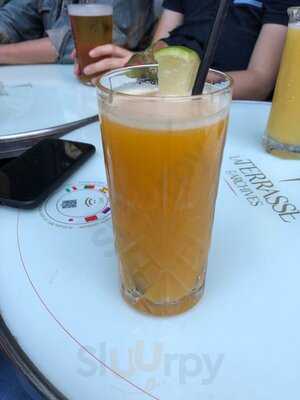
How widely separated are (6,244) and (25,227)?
49 millimetres

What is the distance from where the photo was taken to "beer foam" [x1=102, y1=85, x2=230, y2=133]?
35 cm

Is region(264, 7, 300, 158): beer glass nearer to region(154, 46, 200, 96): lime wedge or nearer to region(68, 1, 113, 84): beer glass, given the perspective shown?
region(154, 46, 200, 96): lime wedge

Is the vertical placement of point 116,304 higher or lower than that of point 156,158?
lower

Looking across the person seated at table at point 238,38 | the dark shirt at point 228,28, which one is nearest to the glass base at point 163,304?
the person seated at table at point 238,38

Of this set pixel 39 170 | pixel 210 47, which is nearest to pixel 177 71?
pixel 210 47

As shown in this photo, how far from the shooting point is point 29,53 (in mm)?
1562

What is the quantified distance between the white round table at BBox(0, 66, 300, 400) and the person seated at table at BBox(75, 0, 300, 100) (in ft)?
2.34

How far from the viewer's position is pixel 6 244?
55 centimetres

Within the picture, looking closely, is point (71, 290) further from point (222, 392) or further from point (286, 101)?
point (286, 101)

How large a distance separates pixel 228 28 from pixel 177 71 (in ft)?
4.30

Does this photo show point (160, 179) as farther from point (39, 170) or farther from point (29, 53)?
point (29, 53)

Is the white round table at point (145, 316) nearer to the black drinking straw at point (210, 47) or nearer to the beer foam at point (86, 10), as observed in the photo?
Answer: the black drinking straw at point (210, 47)

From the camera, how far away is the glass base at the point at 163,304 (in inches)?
17.6

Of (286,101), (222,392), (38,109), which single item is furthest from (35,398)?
(38,109)
